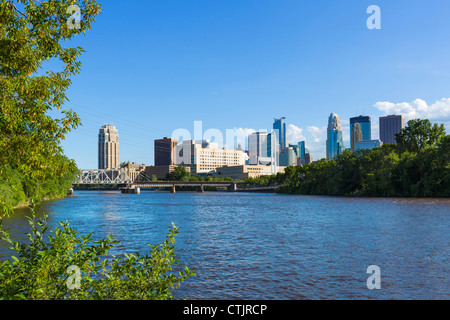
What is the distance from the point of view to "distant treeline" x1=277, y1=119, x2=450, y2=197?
113 meters

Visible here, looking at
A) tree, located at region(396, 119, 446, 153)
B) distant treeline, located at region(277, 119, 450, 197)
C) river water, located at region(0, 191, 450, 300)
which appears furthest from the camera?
tree, located at region(396, 119, 446, 153)

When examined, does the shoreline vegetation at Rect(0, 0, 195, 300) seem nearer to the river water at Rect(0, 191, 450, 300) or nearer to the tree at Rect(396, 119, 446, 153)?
the river water at Rect(0, 191, 450, 300)

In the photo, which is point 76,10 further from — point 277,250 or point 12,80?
point 277,250

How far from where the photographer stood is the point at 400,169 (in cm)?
12306

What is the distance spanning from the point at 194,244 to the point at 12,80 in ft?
77.9

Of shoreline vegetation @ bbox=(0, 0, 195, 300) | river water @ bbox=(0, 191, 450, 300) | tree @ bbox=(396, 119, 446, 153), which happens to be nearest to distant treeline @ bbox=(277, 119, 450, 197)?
tree @ bbox=(396, 119, 446, 153)

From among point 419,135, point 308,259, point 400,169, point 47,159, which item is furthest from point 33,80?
point 419,135

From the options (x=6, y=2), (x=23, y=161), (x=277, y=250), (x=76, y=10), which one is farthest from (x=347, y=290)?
(x=6, y=2)

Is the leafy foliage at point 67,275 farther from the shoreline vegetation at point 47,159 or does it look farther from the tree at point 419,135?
the tree at point 419,135

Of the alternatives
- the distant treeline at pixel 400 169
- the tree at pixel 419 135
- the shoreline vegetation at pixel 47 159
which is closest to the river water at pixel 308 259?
the shoreline vegetation at pixel 47 159

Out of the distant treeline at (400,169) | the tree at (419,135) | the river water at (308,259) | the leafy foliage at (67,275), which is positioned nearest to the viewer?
the leafy foliage at (67,275)

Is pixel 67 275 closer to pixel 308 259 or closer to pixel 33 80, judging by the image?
pixel 33 80

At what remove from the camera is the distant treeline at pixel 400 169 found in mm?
113000

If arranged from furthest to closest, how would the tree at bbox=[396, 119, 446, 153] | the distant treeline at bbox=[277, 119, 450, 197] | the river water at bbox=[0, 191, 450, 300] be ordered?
the tree at bbox=[396, 119, 446, 153]
the distant treeline at bbox=[277, 119, 450, 197]
the river water at bbox=[0, 191, 450, 300]
